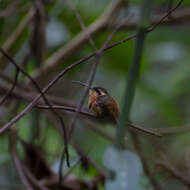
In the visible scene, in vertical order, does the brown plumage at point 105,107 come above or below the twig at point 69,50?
below

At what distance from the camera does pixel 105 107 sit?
4.09 feet

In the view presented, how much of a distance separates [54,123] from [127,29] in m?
0.81

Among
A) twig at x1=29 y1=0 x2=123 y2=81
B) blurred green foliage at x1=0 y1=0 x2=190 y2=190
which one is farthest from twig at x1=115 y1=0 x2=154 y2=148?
twig at x1=29 y1=0 x2=123 y2=81

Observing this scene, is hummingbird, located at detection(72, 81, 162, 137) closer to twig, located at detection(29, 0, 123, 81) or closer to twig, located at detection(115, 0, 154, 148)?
twig, located at detection(115, 0, 154, 148)

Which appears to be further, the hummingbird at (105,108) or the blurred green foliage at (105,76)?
the blurred green foliage at (105,76)

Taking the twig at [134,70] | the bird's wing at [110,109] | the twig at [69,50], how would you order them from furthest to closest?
the twig at [69,50] < the bird's wing at [110,109] < the twig at [134,70]

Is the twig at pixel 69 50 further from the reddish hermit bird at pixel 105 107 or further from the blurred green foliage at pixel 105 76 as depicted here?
the reddish hermit bird at pixel 105 107

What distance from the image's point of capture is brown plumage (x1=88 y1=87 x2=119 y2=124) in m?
1.22

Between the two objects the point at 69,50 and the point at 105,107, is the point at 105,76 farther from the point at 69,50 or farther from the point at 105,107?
the point at 105,107

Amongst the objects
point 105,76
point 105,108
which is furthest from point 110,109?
point 105,76

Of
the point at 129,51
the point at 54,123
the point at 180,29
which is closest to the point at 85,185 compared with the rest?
the point at 54,123

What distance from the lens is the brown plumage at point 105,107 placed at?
1224 millimetres

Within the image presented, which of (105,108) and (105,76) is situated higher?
(105,76)

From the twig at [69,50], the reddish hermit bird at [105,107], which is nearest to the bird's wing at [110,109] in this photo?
the reddish hermit bird at [105,107]
